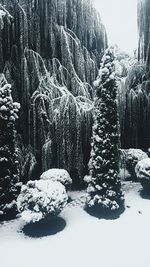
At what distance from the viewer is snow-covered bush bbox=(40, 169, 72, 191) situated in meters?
11.2

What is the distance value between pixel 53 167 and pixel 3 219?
262cm

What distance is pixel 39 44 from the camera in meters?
11.6

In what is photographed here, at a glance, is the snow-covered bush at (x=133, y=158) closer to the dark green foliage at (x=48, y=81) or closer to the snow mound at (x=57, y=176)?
the dark green foliage at (x=48, y=81)

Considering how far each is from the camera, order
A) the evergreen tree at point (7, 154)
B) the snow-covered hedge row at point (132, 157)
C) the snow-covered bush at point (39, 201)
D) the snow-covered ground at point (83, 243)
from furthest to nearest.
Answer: the snow-covered hedge row at point (132, 157), the evergreen tree at point (7, 154), the snow-covered bush at point (39, 201), the snow-covered ground at point (83, 243)

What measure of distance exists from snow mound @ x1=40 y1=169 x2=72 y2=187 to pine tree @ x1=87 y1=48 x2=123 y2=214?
92 centimetres

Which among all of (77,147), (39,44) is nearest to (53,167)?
(77,147)

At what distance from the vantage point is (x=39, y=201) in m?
9.34

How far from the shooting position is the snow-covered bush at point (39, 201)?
368 inches

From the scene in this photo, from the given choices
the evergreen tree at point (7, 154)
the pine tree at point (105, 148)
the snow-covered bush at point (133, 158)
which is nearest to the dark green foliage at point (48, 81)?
the pine tree at point (105, 148)

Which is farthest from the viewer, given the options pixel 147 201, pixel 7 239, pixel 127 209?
pixel 147 201

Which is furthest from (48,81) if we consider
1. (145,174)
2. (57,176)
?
(145,174)

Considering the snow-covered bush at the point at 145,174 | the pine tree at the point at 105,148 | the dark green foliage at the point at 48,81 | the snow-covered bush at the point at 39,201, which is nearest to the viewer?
the snow-covered bush at the point at 39,201

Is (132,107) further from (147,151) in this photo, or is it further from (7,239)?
(7,239)

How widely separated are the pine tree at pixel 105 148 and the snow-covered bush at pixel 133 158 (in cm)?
312
